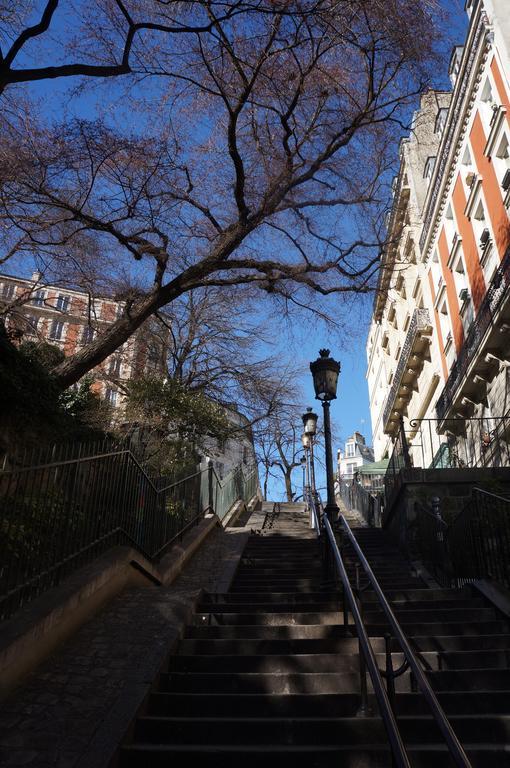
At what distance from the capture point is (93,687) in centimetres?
395

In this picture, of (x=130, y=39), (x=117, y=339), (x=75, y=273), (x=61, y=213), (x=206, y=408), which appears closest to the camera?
(x=130, y=39)

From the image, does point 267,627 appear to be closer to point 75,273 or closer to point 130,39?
point 130,39

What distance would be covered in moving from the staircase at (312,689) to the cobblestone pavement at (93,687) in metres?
0.18

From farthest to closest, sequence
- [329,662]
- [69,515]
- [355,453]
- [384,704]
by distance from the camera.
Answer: [355,453], [69,515], [329,662], [384,704]

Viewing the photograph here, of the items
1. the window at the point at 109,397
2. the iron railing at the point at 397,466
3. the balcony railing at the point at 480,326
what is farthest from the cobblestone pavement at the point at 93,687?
the balcony railing at the point at 480,326

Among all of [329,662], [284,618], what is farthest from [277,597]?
[329,662]

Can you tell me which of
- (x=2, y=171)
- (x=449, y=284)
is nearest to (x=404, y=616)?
(x=2, y=171)

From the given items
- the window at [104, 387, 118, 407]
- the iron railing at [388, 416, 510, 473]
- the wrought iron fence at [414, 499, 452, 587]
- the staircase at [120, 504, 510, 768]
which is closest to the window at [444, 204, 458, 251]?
the iron railing at [388, 416, 510, 473]

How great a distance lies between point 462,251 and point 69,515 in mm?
16879

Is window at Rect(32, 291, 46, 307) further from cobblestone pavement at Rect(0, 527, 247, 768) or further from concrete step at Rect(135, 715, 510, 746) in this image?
concrete step at Rect(135, 715, 510, 746)

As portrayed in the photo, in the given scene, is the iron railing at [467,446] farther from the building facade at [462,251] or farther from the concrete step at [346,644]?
the concrete step at [346,644]

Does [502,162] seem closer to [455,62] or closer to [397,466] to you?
[455,62]

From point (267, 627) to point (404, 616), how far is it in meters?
1.52

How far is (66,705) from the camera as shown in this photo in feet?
12.0
